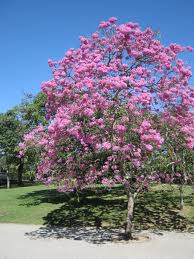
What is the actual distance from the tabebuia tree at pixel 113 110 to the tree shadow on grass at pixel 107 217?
173 centimetres

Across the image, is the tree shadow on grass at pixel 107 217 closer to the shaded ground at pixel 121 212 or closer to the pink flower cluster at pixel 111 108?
the shaded ground at pixel 121 212

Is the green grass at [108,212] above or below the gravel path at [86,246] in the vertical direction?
above

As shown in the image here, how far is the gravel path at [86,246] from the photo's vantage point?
1030 centimetres

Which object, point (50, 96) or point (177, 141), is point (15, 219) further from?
point (177, 141)

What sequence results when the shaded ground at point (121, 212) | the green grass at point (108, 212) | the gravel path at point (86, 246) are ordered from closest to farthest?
the gravel path at point (86, 246) < the shaded ground at point (121, 212) < the green grass at point (108, 212)

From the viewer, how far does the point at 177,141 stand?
1242cm

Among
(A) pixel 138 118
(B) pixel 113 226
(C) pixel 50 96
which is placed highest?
(C) pixel 50 96

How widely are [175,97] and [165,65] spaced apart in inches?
40.6

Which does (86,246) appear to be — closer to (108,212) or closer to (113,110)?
(113,110)

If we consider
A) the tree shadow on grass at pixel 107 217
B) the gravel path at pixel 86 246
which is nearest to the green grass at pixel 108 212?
the tree shadow on grass at pixel 107 217

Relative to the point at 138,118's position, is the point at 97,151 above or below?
below

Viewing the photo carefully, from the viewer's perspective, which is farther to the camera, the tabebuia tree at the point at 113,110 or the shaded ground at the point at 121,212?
the shaded ground at the point at 121,212

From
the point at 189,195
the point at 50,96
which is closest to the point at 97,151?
the point at 50,96

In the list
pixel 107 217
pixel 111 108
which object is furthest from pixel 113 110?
pixel 107 217
